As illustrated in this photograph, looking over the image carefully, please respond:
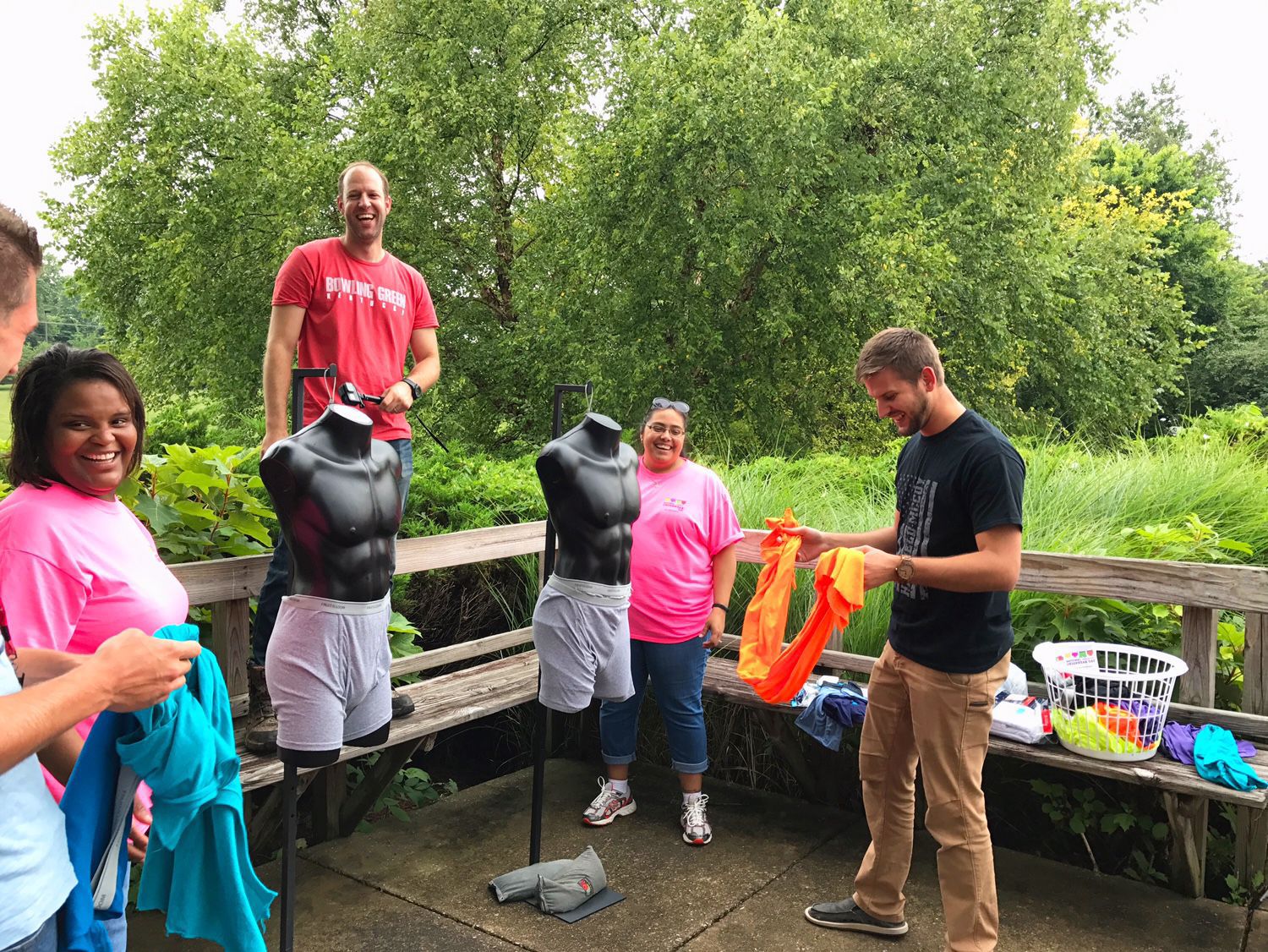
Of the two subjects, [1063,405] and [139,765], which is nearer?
[139,765]

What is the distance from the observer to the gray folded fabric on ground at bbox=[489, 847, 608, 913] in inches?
141

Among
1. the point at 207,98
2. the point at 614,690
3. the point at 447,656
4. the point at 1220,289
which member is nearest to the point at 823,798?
the point at 614,690

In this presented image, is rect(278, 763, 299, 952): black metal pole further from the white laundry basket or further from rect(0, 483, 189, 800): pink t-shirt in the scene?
the white laundry basket

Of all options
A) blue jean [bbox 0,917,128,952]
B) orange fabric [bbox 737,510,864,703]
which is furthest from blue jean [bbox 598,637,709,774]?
blue jean [bbox 0,917,128,952]

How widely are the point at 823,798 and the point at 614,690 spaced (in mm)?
1623

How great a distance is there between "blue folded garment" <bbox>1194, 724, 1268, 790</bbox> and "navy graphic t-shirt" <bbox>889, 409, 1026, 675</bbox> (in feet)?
3.46

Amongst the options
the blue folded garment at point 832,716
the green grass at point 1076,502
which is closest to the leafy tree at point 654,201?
the green grass at point 1076,502

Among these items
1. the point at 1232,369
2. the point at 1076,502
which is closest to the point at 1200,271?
the point at 1232,369

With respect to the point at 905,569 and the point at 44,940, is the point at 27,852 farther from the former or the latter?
the point at 905,569

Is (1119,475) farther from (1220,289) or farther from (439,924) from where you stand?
(1220,289)

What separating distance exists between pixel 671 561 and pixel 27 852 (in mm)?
3000

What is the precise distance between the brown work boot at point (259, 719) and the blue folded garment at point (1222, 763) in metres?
3.24

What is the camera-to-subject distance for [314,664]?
8.70 feet

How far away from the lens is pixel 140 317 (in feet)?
53.5
